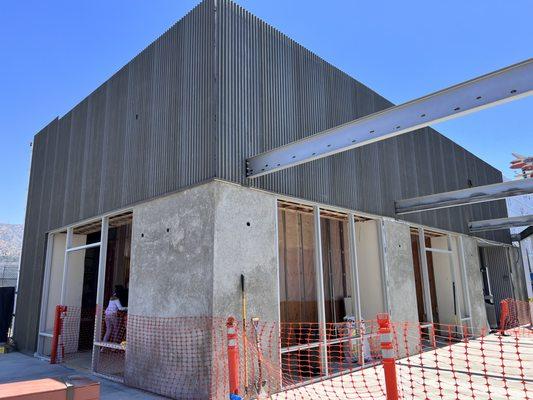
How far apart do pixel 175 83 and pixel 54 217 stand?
6410 millimetres

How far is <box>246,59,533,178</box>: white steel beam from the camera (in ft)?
15.3

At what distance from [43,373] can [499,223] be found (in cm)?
1423

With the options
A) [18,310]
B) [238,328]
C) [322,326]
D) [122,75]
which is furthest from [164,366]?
[18,310]

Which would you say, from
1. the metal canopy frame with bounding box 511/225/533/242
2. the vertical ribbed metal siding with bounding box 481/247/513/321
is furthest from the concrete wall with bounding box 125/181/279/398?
the metal canopy frame with bounding box 511/225/533/242

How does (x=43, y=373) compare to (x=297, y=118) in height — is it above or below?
below

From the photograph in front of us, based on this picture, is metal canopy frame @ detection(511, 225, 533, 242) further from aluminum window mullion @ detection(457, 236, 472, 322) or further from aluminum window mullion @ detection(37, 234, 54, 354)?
aluminum window mullion @ detection(37, 234, 54, 354)

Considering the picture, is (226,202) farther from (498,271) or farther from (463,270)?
(498,271)

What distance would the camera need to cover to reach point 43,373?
864 cm

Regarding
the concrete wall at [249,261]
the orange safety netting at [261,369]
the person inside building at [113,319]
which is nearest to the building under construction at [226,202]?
the concrete wall at [249,261]

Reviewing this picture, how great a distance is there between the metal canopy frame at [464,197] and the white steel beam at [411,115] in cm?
519

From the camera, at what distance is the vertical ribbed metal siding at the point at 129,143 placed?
7121 millimetres

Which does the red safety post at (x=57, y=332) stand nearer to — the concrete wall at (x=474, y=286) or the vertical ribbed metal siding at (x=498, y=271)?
the concrete wall at (x=474, y=286)

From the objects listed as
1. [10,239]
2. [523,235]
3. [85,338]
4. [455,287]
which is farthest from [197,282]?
[10,239]

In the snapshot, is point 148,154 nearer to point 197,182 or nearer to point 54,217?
point 197,182
